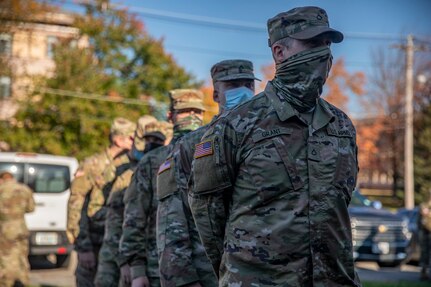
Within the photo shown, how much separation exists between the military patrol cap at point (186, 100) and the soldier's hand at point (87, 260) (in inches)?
95.3

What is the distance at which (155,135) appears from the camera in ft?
19.6

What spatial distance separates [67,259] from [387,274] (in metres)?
6.54

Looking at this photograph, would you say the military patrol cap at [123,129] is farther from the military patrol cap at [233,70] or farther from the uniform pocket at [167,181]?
the uniform pocket at [167,181]

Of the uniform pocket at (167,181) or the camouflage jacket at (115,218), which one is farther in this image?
the camouflage jacket at (115,218)

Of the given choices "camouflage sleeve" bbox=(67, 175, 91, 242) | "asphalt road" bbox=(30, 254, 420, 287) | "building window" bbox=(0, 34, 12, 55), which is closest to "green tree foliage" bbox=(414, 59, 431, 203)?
"building window" bbox=(0, 34, 12, 55)

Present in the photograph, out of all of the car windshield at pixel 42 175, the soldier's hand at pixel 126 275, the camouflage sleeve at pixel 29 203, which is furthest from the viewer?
the car windshield at pixel 42 175

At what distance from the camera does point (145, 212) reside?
5.08 m

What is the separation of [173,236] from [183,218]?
13 cm

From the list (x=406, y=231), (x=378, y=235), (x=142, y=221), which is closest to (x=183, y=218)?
(x=142, y=221)

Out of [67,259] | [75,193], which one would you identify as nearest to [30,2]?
[67,259]

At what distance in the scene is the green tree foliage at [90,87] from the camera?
29.7 m

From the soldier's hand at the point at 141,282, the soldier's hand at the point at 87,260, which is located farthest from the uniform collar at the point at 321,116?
the soldier's hand at the point at 87,260

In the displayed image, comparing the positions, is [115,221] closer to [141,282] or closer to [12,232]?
[141,282]

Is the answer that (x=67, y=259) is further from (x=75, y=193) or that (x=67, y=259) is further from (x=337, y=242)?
(x=337, y=242)
